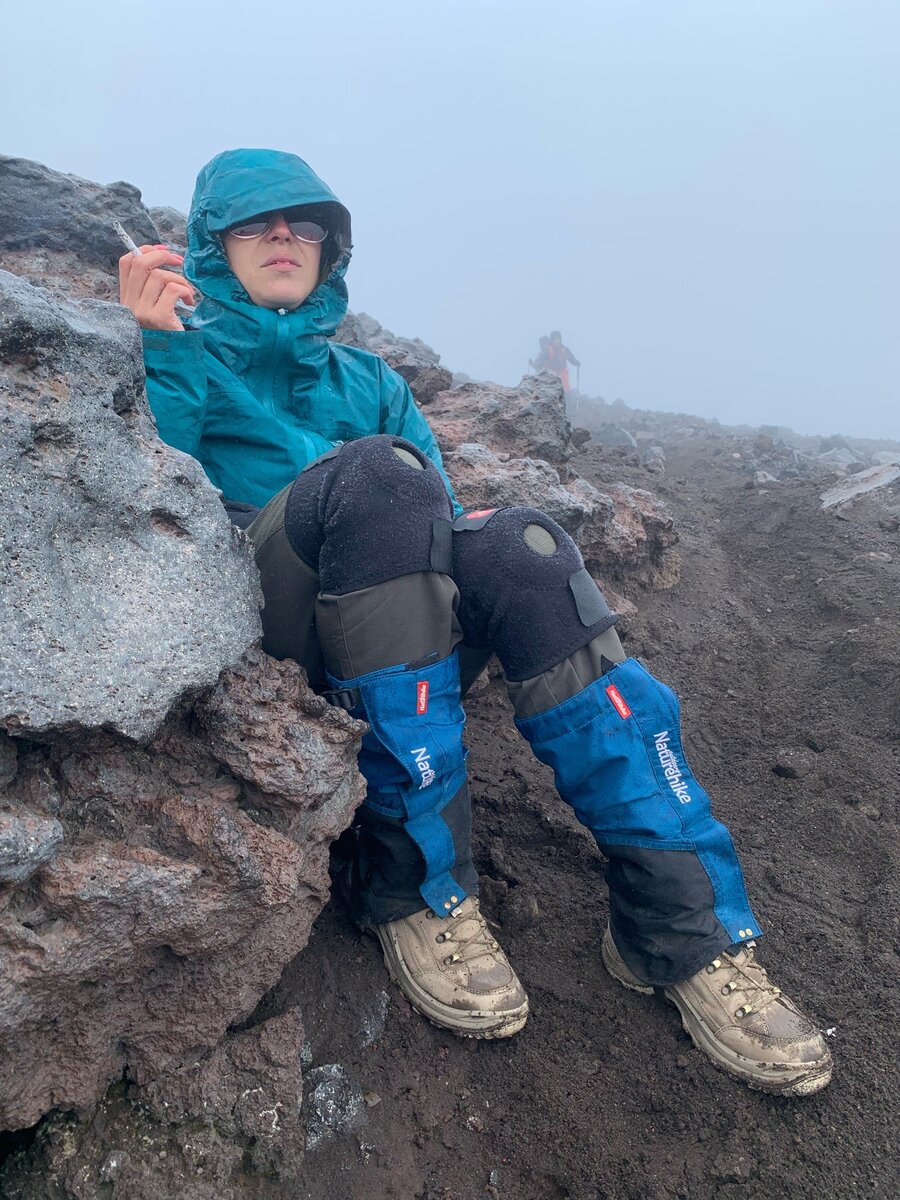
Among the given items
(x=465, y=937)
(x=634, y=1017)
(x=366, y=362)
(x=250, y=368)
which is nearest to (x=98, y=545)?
(x=250, y=368)

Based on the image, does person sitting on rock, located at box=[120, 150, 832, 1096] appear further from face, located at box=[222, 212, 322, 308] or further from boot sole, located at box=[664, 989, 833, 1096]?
face, located at box=[222, 212, 322, 308]

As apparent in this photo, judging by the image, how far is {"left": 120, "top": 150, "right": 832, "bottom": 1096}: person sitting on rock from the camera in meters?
2.04

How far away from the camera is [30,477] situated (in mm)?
1650

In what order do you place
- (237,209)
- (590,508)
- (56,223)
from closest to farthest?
(237,209), (590,508), (56,223)

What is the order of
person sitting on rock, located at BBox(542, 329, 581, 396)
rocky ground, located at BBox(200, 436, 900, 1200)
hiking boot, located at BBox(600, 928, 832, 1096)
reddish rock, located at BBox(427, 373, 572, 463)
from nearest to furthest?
rocky ground, located at BBox(200, 436, 900, 1200) < hiking boot, located at BBox(600, 928, 832, 1096) < reddish rock, located at BBox(427, 373, 572, 463) < person sitting on rock, located at BBox(542, 329, 581, 396)

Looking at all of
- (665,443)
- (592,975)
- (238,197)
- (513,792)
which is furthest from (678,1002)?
(665,443)

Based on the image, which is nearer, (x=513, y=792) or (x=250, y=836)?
(x=250, y=836)

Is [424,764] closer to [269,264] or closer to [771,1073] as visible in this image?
[771,1073]

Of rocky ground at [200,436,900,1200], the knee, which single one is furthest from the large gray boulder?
rocky ground at [200,436,900,1200]

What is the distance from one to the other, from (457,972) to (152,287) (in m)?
2.19

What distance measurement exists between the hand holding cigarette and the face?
16.6 inches

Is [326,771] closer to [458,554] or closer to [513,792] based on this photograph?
[458,554]

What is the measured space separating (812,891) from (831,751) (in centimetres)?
81

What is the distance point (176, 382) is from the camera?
8.30ft
